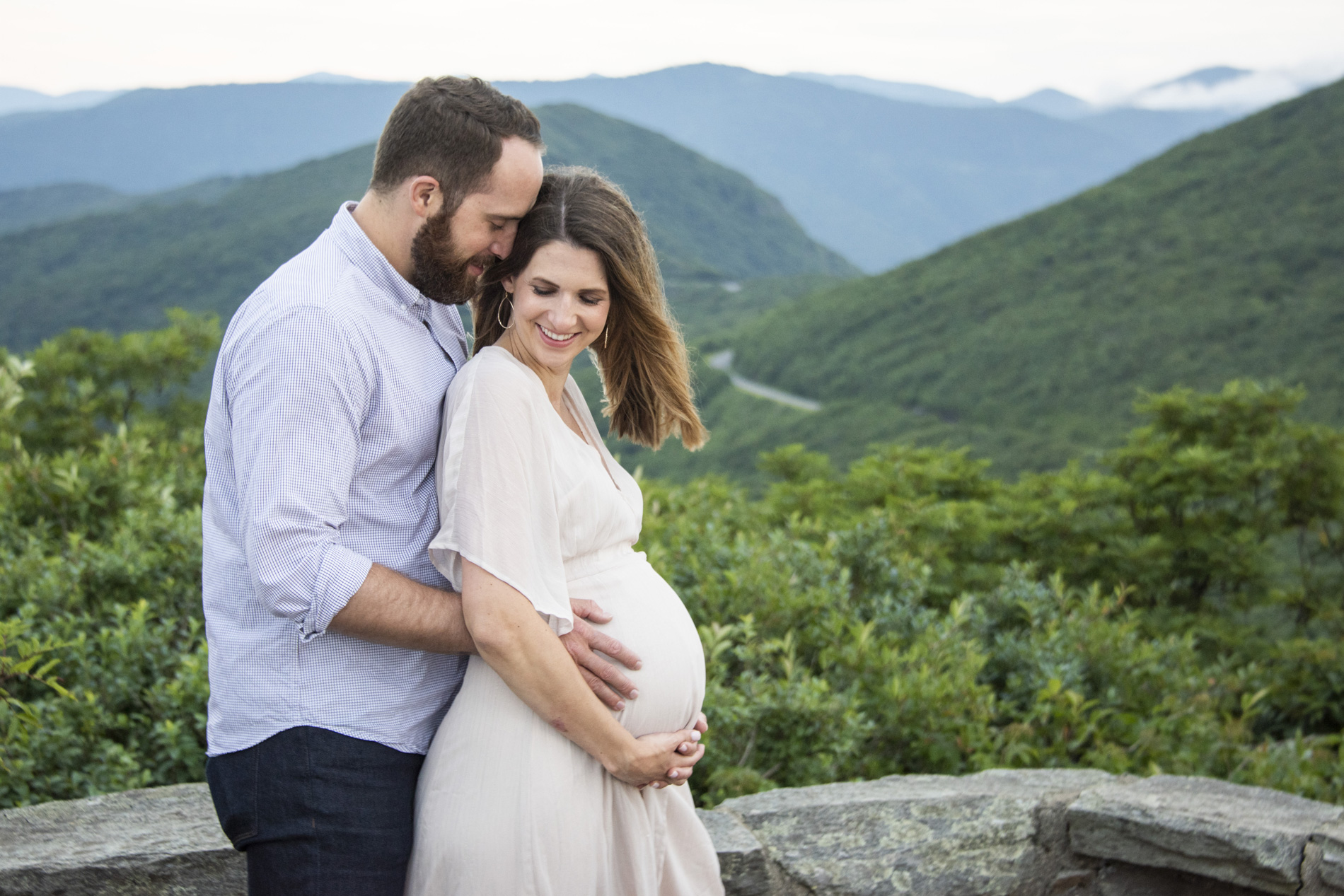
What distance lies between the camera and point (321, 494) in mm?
1764

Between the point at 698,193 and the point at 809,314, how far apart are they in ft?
367

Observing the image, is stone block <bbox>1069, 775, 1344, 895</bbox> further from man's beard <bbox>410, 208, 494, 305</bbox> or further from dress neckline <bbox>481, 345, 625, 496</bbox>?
man's beard <bbox>410, 208, 494, 305</bbox>

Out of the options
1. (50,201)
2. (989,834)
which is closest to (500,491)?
(989,834)

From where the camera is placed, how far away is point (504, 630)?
1876mm

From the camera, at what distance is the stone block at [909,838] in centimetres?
283

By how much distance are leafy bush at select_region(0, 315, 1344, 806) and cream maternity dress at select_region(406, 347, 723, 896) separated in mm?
1343

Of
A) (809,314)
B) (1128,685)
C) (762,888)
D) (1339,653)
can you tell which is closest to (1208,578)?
(1339,653)

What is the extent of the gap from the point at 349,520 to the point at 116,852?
116 centimetres

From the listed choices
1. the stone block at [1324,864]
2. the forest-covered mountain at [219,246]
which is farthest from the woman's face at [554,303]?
the forest-covered mountain at [219,246]

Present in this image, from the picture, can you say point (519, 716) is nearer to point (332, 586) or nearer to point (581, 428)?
point (332, 586)

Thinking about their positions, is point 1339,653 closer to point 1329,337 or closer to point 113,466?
point 113,466

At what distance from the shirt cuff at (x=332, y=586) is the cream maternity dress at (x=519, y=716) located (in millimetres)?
187

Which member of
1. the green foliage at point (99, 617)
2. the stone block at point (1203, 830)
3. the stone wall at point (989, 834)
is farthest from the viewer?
the green foliage at point (99, 617)

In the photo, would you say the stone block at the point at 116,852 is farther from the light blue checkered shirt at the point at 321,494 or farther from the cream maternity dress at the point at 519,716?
the cream maternity dress at the point at 519,716
